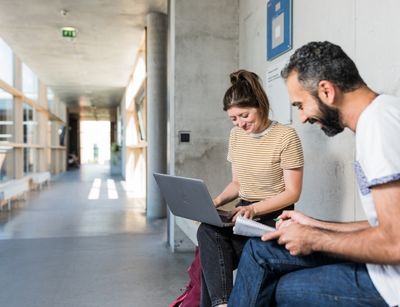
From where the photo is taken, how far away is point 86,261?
391cm

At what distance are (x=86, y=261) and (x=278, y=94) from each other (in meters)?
2.27

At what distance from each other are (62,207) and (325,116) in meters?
6.87

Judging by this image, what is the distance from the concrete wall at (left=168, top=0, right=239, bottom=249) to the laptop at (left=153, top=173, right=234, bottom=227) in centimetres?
212

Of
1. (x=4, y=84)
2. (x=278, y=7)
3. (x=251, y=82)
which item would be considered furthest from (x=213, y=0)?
(x=4, y=84)

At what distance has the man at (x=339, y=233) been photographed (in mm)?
1094

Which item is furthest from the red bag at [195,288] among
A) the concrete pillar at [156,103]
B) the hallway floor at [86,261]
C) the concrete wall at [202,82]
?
the concrete pillar at [156,103]

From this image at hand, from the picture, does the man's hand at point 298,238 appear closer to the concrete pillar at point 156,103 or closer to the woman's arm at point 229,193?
the woman's arm at point 229,193

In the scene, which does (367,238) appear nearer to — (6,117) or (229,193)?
(229,193)

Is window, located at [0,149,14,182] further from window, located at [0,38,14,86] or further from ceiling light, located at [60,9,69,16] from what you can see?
ceiling light, located at [60,9,69,16]

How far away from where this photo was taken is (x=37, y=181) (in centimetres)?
1093

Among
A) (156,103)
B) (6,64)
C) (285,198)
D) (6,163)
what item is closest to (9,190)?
(6,163)

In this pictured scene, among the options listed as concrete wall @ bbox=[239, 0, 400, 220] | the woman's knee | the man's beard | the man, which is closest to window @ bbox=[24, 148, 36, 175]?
concrete wall @ bbox=[239, 0, 400, 220]

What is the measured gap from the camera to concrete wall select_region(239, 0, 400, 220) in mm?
2008

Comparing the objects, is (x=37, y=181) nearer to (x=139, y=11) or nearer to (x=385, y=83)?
(x=139, y=11)
